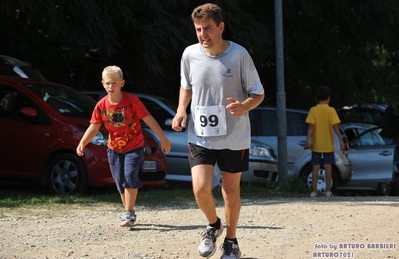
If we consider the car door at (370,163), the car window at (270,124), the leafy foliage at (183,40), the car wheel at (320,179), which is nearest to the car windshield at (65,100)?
the leafy foliage at (183,40)

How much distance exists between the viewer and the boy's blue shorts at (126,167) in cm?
958

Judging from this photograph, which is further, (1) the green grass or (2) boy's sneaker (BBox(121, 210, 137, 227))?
(1) the green grass

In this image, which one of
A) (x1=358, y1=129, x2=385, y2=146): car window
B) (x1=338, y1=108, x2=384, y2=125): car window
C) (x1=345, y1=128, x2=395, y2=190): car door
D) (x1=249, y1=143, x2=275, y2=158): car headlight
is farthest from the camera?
(x1=338, y1=108, x2=384, y2=125): car window

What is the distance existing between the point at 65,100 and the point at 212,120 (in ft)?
23.8

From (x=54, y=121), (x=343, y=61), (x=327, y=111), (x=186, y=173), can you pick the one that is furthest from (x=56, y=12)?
(x=343, y=61)

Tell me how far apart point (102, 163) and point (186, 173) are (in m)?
2.75

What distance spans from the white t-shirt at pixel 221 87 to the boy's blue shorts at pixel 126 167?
2210 mm

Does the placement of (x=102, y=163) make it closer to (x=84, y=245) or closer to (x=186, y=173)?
(x=186, y=173)

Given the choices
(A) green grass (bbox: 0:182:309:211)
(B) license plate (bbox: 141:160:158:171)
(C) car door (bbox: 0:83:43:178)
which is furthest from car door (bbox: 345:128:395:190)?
(C) car door (bbox: 0:83:43:178)

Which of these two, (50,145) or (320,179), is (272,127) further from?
(50,145)

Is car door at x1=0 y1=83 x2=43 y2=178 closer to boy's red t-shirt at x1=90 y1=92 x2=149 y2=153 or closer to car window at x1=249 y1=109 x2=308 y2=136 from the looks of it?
boy's red t-shirt at x1=90 y1=92 x2=149 y2=153

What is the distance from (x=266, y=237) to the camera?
879 centimetres

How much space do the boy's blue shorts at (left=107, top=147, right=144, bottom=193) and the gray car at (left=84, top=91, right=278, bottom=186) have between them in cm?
576

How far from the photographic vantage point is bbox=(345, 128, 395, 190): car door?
56.6ft
